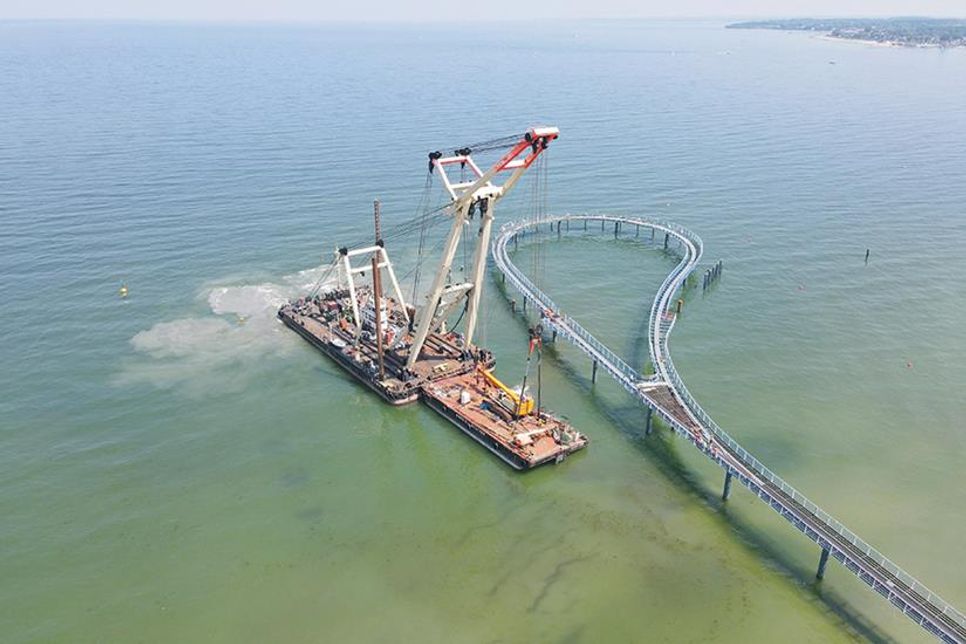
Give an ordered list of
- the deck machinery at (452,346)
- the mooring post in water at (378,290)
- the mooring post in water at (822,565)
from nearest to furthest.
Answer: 1. the mooring post in water at (822,565)
2. the deck machinery at (452,346)
3. the mooring post in water at (378,290)

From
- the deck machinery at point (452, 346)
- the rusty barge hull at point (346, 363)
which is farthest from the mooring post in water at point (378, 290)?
the rusty barge hull at point (346, 363)

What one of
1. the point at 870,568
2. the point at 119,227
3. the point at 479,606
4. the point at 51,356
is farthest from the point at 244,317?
the point at 870,568

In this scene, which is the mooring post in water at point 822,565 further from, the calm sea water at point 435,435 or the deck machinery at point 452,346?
the deck machinery at point 452,346

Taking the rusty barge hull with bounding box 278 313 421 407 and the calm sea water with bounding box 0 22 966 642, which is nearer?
the calm sea water with bounding box 0 22 966 642

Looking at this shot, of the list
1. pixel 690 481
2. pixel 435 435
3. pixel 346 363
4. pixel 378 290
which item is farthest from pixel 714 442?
pixel 346 363

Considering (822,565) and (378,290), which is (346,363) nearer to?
(378,290)

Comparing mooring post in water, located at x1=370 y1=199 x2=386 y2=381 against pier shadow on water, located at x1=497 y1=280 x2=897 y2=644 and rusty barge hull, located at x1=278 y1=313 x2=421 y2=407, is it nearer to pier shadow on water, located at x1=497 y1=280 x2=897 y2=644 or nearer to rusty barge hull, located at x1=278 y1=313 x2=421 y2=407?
rusty barge hull, located at x1=278 y1=313 x2=421 y2=407

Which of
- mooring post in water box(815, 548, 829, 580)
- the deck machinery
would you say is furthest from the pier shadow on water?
the deck machinery
